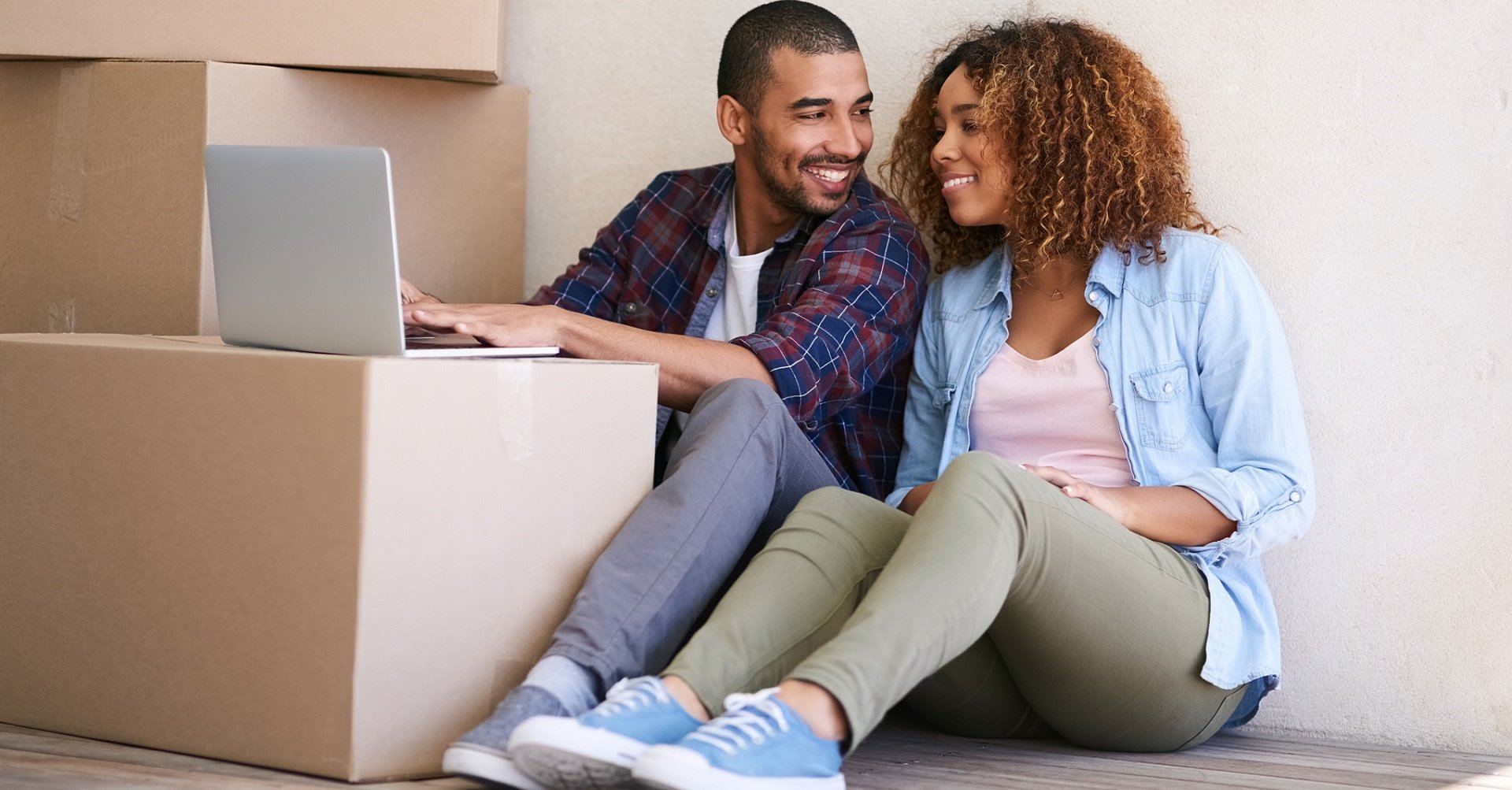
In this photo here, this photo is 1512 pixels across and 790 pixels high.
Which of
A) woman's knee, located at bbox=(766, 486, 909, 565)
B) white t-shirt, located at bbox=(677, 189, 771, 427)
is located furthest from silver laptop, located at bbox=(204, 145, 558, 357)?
white t-shirt, located at bbox=(677, 189, 771, 427)

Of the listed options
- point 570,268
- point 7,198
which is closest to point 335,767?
point 570,268

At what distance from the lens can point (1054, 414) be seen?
1.53 metres

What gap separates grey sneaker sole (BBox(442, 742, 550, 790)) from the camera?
1.00 meters

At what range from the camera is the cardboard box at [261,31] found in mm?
1648

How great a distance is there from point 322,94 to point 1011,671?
46.3 inches

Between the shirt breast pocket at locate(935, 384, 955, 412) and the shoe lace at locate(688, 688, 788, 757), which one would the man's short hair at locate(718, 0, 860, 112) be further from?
the shoe lace at locate(688, 688, 788, 757)

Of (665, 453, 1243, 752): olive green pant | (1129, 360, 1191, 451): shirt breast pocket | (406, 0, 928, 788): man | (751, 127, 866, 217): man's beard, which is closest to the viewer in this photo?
(665, 453, 1243, 752): olive green pant

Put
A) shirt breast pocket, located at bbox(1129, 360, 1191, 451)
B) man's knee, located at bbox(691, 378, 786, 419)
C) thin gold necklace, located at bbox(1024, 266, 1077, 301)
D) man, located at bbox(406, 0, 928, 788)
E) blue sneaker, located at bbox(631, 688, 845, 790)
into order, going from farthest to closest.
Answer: thin gold necklace, located at bbox(1024, 266, 1077, 301)
shirt breast pocket, located at bbox(1129, 360, 1191, 451)
man's knee, located at bbox(691, 378, 786, 419)
man, located at bbox(406, 0, 928, 788)
blue sneaker, located at bbox(631, 688, 845, 790)

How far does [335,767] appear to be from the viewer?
3.56ft

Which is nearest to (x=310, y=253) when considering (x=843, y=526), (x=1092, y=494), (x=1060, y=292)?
(x=843, y=526)

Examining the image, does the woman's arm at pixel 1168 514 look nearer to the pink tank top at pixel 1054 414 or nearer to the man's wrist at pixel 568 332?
the pink tank top at pixel 1054 414

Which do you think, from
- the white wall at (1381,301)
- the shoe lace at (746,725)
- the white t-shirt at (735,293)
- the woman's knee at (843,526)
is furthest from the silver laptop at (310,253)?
the white wall at (1381,301)

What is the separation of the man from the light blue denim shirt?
4.9 inches

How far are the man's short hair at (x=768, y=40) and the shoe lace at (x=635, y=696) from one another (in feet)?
3.23
